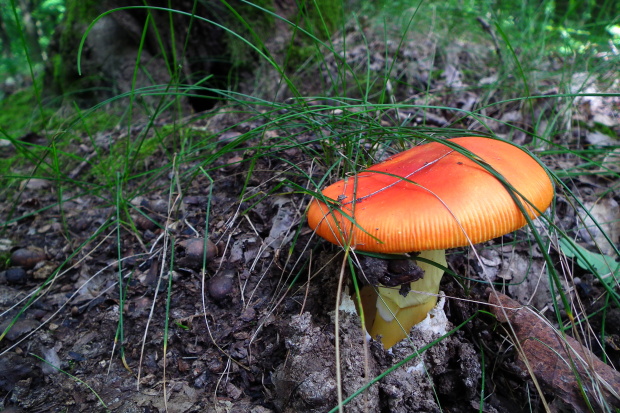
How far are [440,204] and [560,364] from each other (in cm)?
91

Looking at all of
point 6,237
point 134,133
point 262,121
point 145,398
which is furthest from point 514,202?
point 134,133

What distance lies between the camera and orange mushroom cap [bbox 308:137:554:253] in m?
1.23

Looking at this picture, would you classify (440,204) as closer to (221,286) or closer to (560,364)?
(560,364)

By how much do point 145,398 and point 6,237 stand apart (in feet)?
5.67

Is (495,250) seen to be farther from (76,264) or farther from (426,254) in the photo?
(76,264)

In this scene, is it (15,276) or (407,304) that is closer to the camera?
(407,304)

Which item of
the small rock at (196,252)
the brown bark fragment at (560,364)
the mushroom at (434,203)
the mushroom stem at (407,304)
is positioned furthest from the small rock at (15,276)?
the brown bark fragment at (560,364)

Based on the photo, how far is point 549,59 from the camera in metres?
3.62

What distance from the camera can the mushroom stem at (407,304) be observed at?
1.62 meters

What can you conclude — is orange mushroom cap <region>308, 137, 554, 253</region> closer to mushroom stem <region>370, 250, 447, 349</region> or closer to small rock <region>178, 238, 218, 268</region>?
mushroom stem <region>370, 250, 447, 349</region>

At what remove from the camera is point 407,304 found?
164 cm

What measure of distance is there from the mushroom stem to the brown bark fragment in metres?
0.26

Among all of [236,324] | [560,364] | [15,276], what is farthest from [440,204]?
[15,276]

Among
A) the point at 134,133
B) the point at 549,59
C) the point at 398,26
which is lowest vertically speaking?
the point at 134,133
